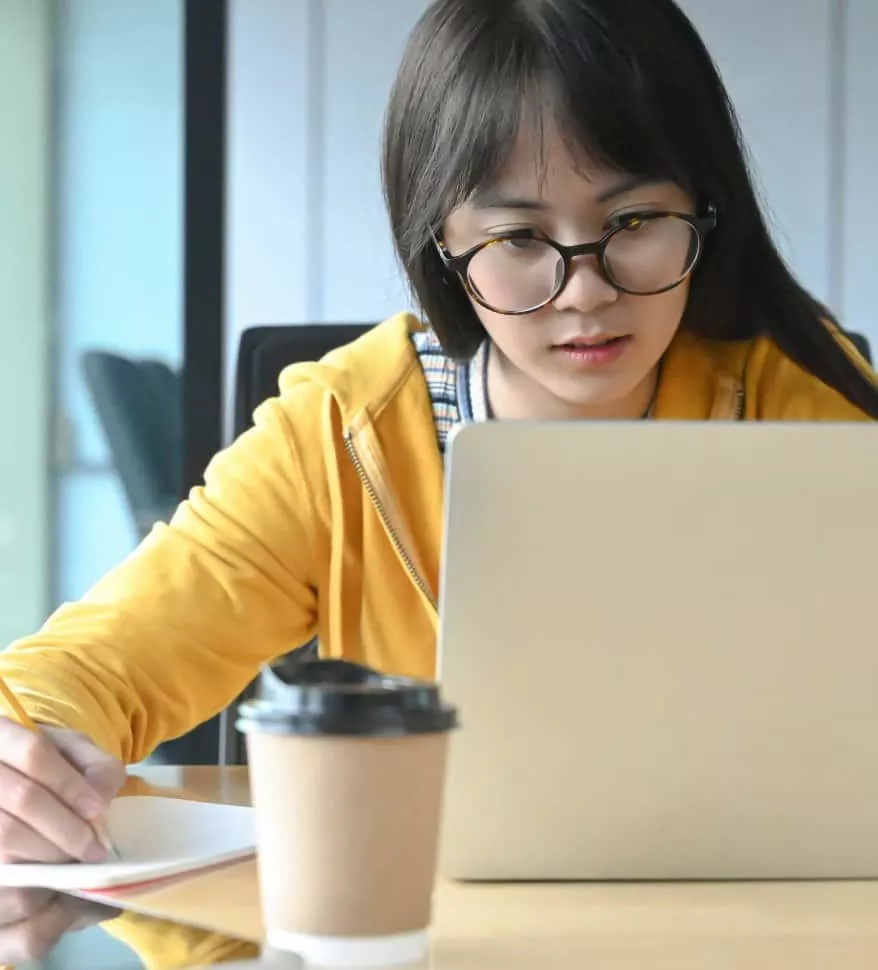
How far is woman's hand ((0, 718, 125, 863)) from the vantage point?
739 millimetres

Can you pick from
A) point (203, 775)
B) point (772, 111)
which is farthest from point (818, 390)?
point (772, 111)

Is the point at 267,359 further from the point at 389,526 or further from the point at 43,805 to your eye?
the point at 43,805

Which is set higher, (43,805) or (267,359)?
(267,359)

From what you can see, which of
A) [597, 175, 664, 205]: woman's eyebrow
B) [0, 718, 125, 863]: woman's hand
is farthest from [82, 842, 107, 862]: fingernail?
[597, 175, 664, 205]: woman's eyebrow

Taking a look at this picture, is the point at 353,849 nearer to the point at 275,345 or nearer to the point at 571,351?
the point at 571,351

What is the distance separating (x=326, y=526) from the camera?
4.04 ft

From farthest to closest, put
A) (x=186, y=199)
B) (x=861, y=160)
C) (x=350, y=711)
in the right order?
(x=861, y=160) < (x=186, y=199) < (x=350, y=711)

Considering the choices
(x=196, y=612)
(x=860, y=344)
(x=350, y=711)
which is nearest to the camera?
(x=350, y=711)

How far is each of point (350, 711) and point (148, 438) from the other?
2.28m

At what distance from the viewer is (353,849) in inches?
21.4

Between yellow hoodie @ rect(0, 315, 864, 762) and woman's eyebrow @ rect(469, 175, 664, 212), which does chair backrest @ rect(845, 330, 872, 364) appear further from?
woman's eyebrow @ rect(469, 175, 664, 212)

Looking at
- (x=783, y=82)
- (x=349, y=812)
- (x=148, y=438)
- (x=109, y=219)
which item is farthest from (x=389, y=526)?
(x=783, y=82)

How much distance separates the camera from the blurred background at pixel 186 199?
2.71m

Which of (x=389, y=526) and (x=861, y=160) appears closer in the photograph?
(x=389, y=526)
